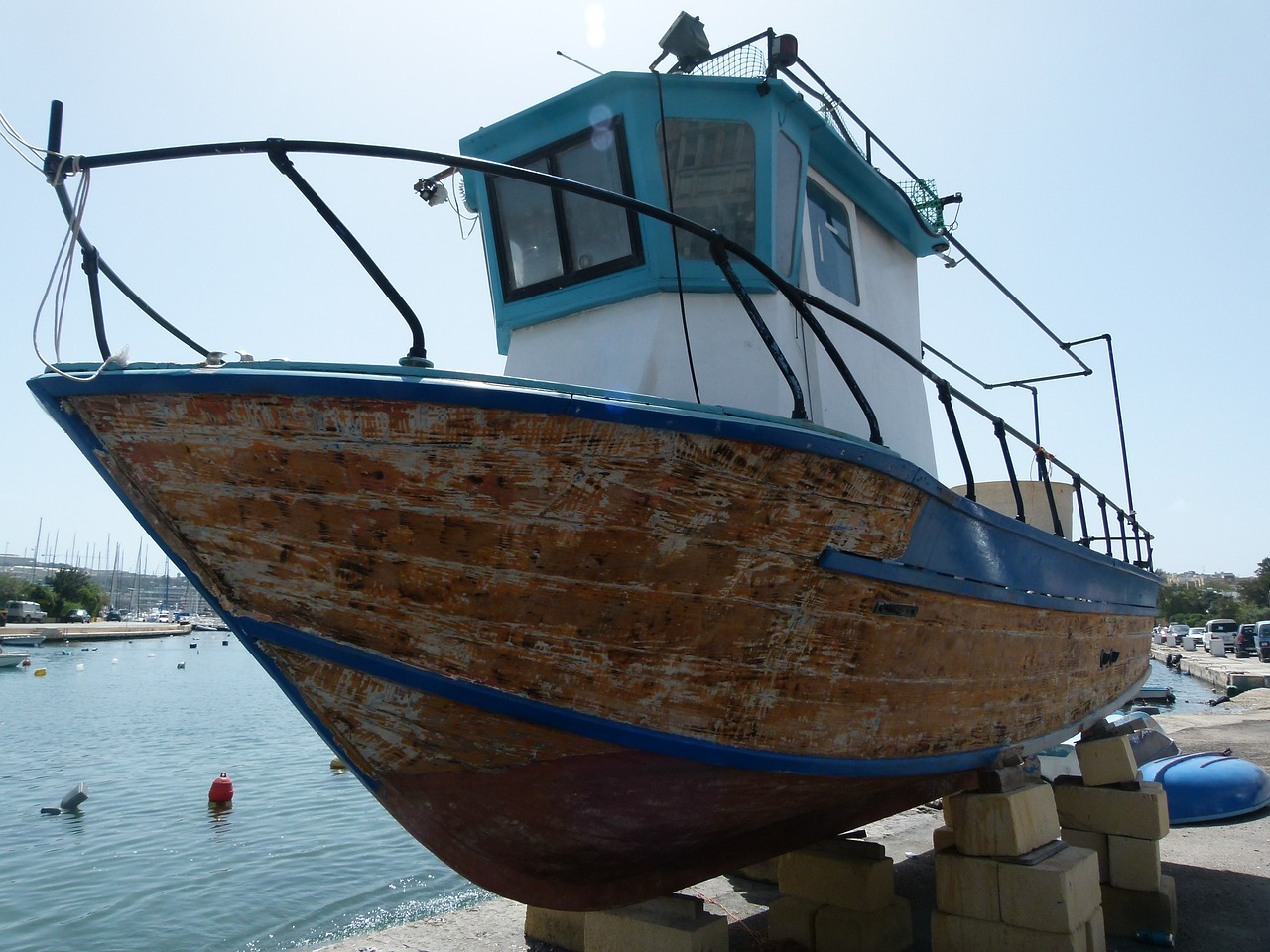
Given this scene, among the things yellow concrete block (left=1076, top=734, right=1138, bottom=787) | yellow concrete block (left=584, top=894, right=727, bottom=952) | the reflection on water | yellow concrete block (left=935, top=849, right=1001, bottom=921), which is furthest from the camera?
the reflection on water

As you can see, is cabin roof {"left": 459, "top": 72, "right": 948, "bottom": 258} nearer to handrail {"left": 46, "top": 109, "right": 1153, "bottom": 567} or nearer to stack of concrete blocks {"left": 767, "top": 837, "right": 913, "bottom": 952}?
handrail {"left": 46, "top": 109, "right": 1153, "bottom": 567}

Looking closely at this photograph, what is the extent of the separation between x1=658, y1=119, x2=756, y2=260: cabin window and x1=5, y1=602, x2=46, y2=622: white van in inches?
3157

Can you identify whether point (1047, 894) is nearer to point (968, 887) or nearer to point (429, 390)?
point (968, 887)

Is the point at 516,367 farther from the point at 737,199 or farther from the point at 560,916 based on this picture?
the point at 560,916

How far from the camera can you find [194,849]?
1141cm

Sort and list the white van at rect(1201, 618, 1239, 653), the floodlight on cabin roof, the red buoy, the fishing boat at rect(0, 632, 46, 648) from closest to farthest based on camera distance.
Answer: the floodlight on cabin roof → the red buoy → the white van at rect(1201, 618, 1239, 653) → the fishing boat at rect(0, 632, 46, 648)

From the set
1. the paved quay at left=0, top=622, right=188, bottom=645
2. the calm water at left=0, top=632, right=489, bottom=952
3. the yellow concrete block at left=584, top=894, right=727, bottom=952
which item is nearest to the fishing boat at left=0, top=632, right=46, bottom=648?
the paved quay at left=0, top=622, right=188, bottom=645

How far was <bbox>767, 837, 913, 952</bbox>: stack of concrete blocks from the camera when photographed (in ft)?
16.0

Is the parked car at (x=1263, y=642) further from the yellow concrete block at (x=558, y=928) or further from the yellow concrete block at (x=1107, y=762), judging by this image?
the yellow concrete block at (x=558, y=928)

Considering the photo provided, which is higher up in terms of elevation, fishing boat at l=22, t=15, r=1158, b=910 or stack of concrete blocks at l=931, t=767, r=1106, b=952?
fishing boat at l=22, t=15, r=1158, b=910

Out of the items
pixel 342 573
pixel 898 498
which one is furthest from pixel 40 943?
pixel 898 498

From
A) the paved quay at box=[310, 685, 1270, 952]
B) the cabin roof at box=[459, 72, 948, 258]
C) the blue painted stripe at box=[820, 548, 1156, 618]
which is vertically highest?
the cabin roof at box=[459, 72, 948, 258]

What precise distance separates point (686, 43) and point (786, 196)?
111 cm

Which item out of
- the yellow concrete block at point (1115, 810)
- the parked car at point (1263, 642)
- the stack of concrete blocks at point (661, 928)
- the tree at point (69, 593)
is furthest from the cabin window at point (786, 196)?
the tree at point (69, 593)
